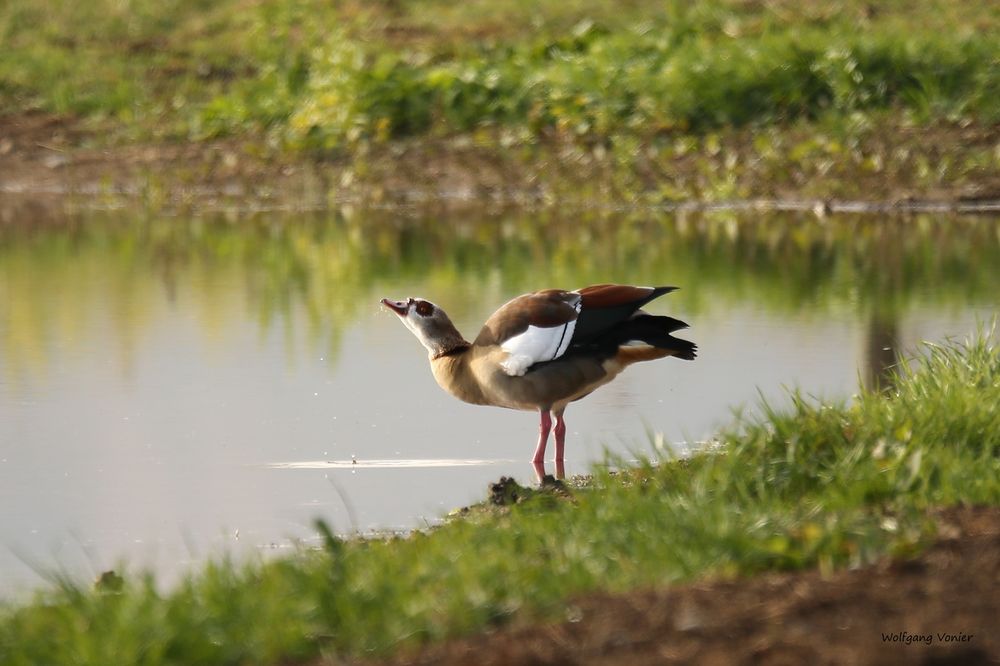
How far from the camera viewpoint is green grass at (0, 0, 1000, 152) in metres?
17.5

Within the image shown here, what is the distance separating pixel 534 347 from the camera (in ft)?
23.7

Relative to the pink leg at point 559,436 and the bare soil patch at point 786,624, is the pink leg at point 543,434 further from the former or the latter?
the bare soil patch at point 786,624

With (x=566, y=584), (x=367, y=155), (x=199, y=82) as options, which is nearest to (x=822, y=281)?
(x=367, y=155)

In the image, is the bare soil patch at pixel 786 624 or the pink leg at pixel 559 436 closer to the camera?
the bare soil patch at pixel 786 624

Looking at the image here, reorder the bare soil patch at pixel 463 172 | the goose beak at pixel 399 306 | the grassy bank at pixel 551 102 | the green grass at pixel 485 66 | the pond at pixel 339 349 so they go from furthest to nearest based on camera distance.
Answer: the green grass at pixel 485 66, the grassy bank at pixel 551 102, the bare soil patch at pixel 463 172, the goose beak at pixel 399 306, the pond at pixel 339 349

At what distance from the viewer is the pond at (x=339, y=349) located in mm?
6938

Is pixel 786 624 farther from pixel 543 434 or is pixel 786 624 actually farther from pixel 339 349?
pixel 339 349

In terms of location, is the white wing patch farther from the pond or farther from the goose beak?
the goose beak

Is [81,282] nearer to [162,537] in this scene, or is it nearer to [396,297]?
[396,297]

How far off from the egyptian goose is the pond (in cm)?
35

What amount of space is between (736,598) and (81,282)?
9.64 meters

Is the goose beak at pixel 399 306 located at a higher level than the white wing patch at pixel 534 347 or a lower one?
higher

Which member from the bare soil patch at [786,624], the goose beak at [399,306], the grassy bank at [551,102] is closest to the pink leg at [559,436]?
the goose beak at [399,306]

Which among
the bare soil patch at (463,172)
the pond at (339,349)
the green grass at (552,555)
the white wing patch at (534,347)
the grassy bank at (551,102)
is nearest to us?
the green grass at (552,555)
